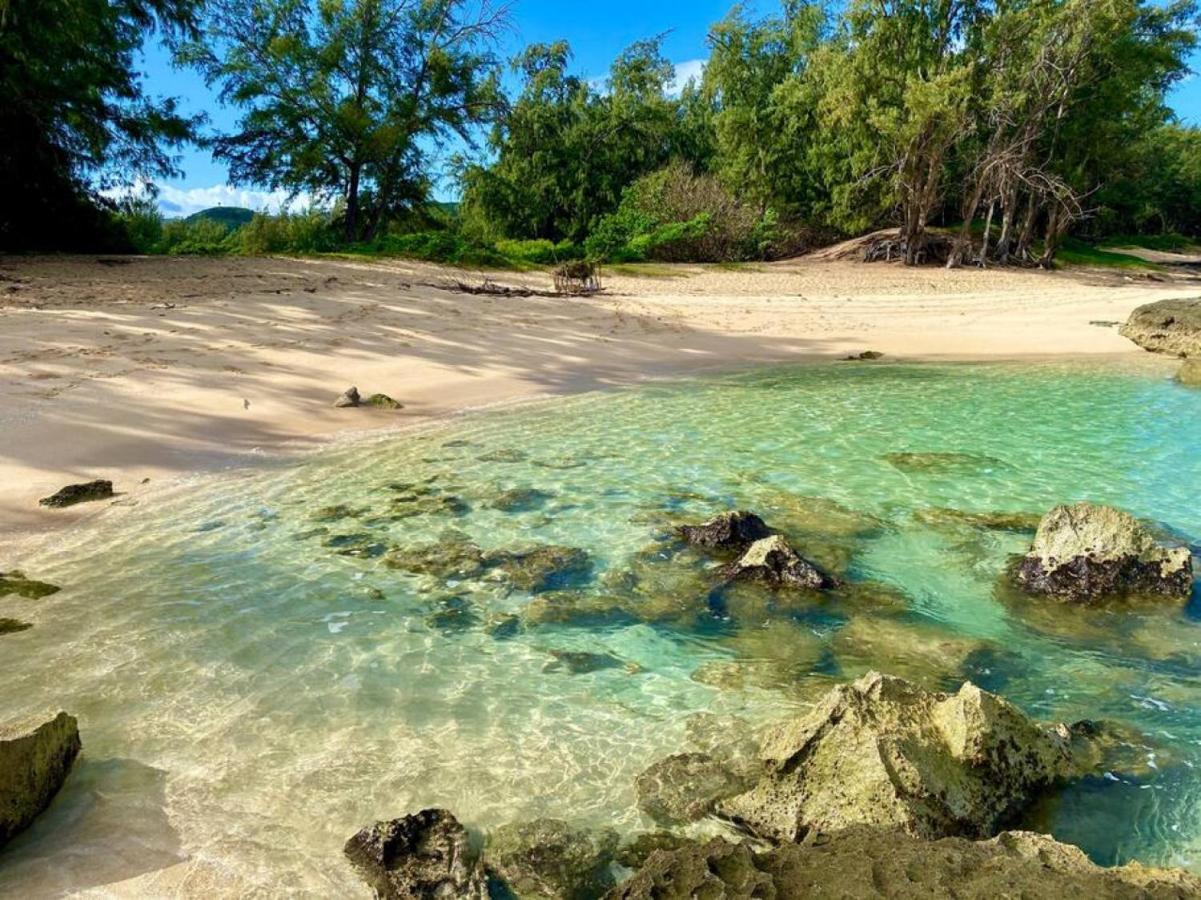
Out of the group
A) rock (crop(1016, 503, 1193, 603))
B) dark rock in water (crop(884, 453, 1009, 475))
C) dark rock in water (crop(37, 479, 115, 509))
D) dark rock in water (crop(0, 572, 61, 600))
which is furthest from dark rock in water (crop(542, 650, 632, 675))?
dark rock in water (crop(884, 453, 1009, 475))

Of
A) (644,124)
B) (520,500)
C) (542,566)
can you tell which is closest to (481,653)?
(542,566)

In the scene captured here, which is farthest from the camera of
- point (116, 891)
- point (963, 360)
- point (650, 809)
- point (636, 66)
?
point (636, 66)

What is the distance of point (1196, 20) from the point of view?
29594 millimetres

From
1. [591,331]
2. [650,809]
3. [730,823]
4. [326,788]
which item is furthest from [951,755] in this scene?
[591,331]

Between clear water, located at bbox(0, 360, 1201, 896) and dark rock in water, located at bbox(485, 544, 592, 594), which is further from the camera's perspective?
dark rock in water, located at bbox(485, 544, 592, 594)

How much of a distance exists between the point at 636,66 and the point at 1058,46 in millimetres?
18691

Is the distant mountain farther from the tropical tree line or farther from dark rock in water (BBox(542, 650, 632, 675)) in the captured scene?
dark rock in water (BBox(542, 650, 632, 675))

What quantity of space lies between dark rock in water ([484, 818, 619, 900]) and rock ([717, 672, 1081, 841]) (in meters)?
0.58

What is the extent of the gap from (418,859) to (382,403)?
847cm

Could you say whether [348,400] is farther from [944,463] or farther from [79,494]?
[944,463]

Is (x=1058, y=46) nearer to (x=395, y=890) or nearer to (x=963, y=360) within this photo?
(x=963, y=360)

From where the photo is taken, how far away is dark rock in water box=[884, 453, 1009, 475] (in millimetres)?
8477

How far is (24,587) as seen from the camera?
5145mm

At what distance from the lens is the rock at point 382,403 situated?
422 inches
